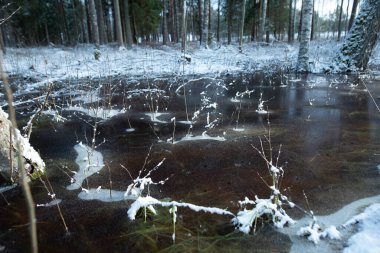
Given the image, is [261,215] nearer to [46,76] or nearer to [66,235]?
[66,235]

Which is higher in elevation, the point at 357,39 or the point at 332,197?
→ the point at 357,39

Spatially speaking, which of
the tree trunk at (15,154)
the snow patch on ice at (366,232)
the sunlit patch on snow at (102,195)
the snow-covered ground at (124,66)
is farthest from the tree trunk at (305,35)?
the tree trunk at (15,154)

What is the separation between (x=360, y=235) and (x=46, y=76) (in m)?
12.4

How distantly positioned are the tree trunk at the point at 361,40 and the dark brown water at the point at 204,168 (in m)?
4.55

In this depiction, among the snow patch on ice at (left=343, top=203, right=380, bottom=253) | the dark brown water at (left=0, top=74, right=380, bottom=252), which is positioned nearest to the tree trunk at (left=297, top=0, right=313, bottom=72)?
the dark brown water at (left=0, top=74, right=380, bottom=252)

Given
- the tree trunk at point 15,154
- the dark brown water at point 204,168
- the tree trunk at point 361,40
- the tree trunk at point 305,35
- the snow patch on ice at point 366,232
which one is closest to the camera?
the snow patch on ice at point 366,232

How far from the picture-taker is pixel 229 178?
3490mm

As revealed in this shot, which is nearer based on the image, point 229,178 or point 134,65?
point 229,178

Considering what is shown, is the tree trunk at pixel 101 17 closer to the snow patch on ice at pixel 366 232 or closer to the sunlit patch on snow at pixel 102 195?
the sunlit patch on snow at pixel 102 195

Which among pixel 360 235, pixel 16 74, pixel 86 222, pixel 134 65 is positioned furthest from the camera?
pixel 134 65

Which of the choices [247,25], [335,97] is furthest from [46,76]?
[247,25]

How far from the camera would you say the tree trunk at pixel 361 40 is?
34.1ft

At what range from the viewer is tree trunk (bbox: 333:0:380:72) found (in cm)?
1039

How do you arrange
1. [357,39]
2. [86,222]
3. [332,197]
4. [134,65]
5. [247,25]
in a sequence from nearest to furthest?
[86,222], [332,197], [357,39], [134,65], [247,25]
